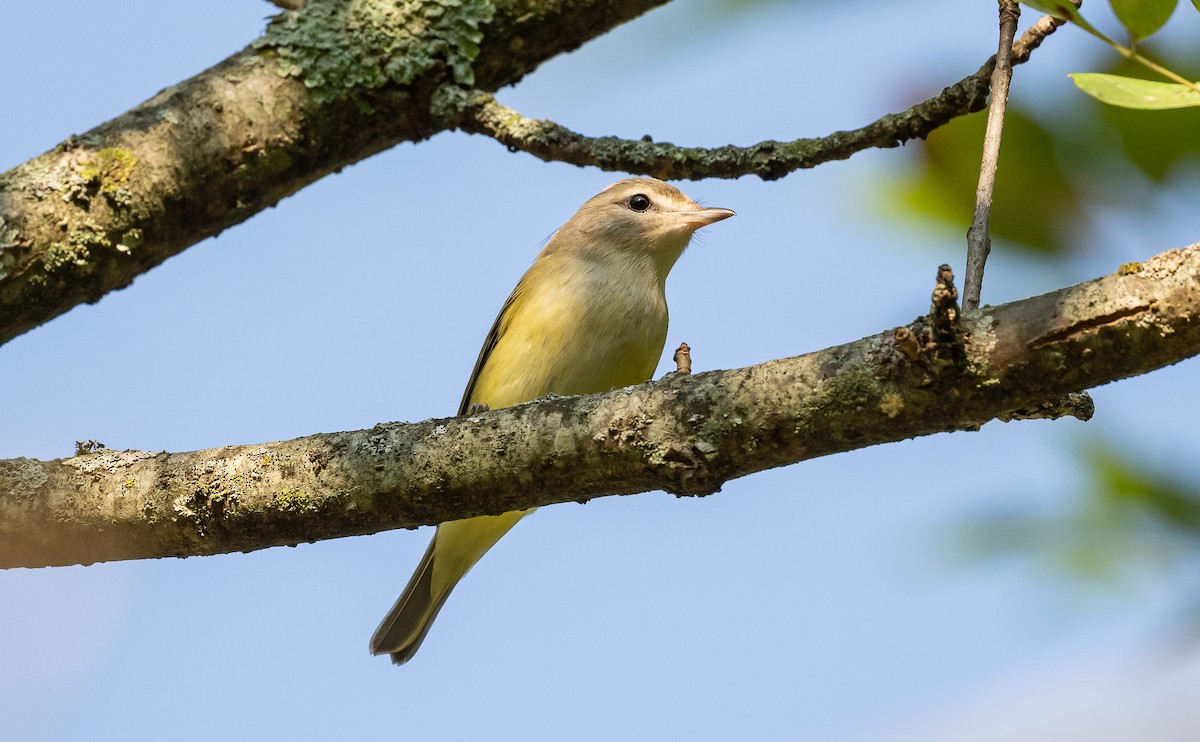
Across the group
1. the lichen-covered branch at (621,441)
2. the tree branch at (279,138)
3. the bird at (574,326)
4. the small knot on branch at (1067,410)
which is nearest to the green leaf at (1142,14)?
the lichen-covered branch at (621,441)

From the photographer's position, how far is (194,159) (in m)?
3.87

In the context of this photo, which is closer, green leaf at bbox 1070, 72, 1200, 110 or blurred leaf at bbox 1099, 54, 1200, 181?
green leaf at bbox 1070, 72, 1200, 110

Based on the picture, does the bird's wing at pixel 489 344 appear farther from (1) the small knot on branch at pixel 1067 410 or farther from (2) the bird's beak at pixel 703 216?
(1) the small knot on branch at pixel 1067 410

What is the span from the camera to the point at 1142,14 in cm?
212

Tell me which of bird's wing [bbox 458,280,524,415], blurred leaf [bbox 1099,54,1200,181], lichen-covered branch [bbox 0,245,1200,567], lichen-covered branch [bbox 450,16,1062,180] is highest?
bird's wing [bbox 458,280,524,415]

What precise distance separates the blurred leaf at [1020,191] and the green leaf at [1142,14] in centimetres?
34

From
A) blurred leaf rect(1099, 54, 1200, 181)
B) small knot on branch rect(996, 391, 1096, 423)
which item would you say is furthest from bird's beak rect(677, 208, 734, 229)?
blurred leaf rect(1099, 54, 1200, 181)

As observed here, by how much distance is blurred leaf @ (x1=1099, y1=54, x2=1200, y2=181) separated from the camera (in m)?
2.16

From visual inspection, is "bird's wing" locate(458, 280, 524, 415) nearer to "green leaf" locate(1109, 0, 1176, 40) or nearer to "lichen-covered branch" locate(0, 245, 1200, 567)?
"lichen-covered branch" locate(0, 245, 1200, 567)

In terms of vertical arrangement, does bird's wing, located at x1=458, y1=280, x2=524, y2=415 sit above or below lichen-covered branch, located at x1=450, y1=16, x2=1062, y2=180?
above

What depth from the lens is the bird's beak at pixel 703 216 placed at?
6.50m

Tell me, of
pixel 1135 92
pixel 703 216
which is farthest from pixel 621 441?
pixel 703 216

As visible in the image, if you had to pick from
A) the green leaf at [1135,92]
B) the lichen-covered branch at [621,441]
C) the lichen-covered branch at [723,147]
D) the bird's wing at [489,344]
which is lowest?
the lichen-covered branch at [621,441]

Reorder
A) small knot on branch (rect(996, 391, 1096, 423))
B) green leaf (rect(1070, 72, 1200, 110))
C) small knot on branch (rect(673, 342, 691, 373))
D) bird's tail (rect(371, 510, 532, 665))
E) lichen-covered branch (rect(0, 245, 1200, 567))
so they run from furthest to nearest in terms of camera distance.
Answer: bird's tail (rect(371, 510, 532, 665)), small knot on branch (rect(673, 342, 691, 373)), small knot on branch (rect(996, 391, 1096, 423)), lichen-covered branch (rect(0, 245, 1200, 567)), green leaf (rect(1070, 72, 1200, 110))
